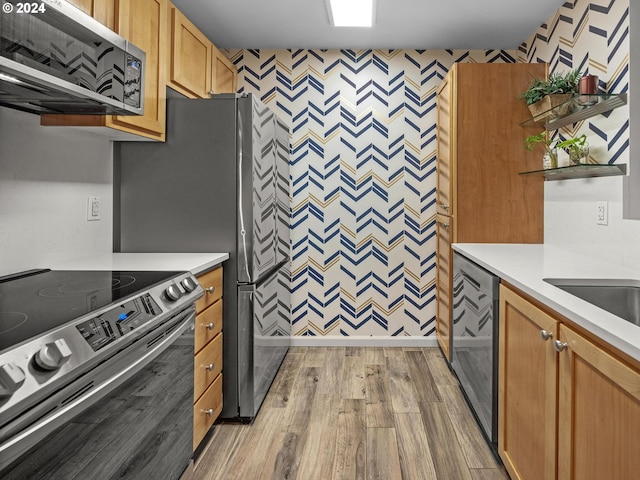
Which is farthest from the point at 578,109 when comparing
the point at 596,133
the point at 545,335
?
the point at 545,335

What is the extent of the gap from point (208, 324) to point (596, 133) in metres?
2.10

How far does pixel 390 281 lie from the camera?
3.98 m

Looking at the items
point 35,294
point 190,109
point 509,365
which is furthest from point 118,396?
point 190,109

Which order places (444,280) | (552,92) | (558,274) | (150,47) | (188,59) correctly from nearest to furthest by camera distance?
(558,274) < (150,47) < (552,92) < (188,59) < (444,280)

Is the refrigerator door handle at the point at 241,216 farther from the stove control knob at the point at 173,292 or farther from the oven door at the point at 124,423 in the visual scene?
the stove control knob at the point at 173,292

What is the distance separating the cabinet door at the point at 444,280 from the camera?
11.3ft

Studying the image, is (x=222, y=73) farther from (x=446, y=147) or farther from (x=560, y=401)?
(x=560, y=401)

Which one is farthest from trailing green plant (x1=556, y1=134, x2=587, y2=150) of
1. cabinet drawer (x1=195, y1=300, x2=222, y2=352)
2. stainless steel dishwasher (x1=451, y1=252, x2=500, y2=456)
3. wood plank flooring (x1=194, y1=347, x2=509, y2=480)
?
cabinet drawer (x1=195, y1=300, x2=222, y2=352)

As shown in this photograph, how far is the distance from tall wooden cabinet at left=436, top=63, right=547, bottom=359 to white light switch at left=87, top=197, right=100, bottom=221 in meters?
2.08

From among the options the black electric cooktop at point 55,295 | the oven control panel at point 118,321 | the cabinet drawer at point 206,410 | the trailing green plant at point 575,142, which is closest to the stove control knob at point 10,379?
the black electric cooktop at point 55,295

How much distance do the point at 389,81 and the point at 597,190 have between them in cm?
189

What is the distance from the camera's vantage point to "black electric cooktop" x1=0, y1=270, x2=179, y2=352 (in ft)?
3.73

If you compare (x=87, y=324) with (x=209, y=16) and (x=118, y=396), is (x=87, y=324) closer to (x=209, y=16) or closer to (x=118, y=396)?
(x=118, y=396)

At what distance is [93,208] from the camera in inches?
96.0
